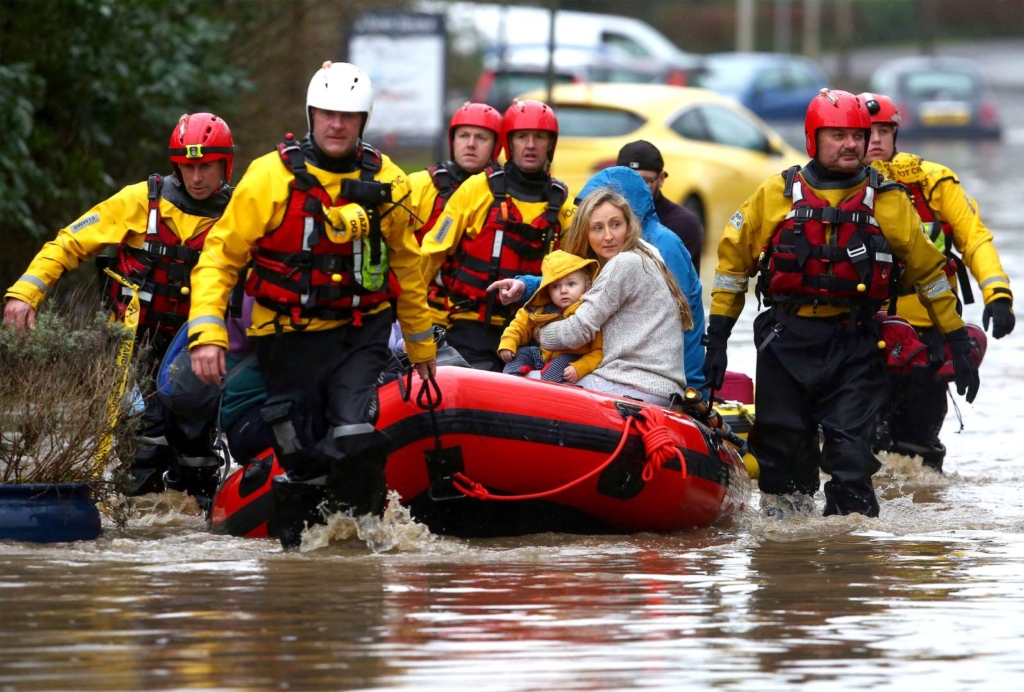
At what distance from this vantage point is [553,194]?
913 cm

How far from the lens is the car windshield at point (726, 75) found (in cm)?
3494

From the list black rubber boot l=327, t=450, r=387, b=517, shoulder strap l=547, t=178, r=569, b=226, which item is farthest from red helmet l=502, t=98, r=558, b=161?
black rubber boot l=327, t=450, r=387, b=517

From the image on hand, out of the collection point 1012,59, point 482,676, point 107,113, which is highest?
point 1012,59

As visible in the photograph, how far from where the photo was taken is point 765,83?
36.1 meters

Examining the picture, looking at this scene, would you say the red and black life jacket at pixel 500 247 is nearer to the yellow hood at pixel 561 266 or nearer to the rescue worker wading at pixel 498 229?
the rescue worker wading at pixel 498 229

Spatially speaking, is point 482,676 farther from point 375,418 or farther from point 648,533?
point 648,533

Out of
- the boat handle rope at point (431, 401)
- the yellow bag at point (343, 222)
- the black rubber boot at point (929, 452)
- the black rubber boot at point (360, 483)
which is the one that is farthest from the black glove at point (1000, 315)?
the yellow bag at point (343, 222)

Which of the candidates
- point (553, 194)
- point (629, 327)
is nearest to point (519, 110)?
point (553, 194)

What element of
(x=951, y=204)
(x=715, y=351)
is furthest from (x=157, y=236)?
(x=951, y=204)

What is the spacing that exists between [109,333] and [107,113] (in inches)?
248

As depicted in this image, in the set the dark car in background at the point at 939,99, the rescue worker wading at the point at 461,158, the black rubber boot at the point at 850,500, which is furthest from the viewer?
the dark car in background at the point at 939,99

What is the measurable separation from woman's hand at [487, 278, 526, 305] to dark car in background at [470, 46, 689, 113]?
12.7 m

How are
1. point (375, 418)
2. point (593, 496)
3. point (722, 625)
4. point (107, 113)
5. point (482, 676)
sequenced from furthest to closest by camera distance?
point (107, 113) → point (593, 496) → point (375, 418) → point (722, 625) → point (482, 676)

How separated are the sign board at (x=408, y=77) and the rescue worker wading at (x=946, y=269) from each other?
32.5 feet
